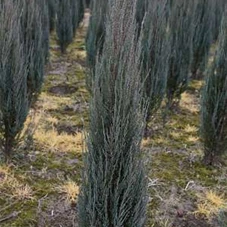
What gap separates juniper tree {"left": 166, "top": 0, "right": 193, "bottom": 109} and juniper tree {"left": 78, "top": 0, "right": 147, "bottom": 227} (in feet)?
12.7

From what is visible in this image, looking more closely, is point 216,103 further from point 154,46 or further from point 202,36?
point 202,36

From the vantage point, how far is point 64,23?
944cm

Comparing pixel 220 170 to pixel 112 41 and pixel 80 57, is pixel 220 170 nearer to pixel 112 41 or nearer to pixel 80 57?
pixel 112 41

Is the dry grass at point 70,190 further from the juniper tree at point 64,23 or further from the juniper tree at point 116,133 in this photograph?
the juniper tree at point 64,23

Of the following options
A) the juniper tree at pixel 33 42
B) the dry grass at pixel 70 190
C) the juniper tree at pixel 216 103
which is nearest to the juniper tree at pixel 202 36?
the juniper tree at pixel 216 103

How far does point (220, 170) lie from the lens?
5.26m

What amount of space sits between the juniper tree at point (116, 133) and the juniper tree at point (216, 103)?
7.91 ft

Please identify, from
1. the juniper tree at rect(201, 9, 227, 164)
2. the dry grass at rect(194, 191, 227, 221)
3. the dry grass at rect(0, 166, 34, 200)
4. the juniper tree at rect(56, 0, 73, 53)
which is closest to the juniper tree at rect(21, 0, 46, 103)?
the dry grass at rect(0, 166, 34, 200)

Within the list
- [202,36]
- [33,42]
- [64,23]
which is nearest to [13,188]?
[33,42]

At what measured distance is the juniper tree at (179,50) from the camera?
21.7ft

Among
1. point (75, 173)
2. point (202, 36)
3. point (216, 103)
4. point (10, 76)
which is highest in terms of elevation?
point (10, 76)

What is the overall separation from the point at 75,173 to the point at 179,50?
2.97 meters

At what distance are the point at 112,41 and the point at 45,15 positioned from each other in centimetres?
492

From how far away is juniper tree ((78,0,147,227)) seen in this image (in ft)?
8.69
